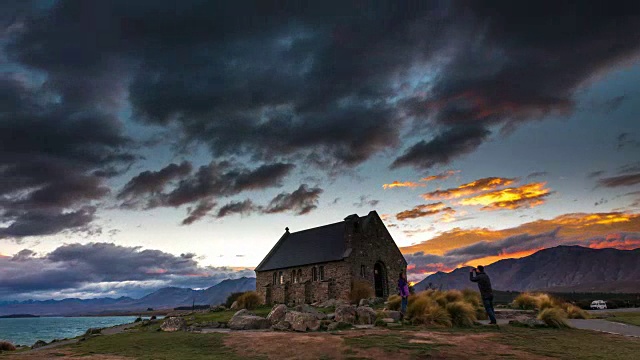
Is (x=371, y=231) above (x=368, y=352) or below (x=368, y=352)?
above

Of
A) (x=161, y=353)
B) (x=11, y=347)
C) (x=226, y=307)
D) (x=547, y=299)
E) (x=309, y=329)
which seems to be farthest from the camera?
(x=226, y=307)

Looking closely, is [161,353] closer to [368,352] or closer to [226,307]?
[368,352]

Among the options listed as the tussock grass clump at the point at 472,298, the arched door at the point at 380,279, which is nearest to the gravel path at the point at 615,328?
the tussock grass clump at the point at 472,298

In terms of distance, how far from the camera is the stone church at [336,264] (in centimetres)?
4512

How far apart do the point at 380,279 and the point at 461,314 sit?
2826 centimetres

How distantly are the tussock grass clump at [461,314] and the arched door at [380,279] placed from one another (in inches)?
1063

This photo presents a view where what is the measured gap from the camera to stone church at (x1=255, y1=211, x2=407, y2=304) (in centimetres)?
4512

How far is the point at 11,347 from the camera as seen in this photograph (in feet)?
69.9

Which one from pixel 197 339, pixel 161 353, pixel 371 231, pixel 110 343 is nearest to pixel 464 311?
pixel 197 339

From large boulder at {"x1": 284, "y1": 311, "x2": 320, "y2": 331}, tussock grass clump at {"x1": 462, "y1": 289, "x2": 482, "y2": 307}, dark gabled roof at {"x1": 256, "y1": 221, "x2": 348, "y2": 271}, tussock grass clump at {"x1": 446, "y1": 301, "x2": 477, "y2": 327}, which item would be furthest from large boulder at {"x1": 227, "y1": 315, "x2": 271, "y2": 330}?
dark gabled roof at {"x1": 256, "y1": 221, "x2": 348, "y2": 271}

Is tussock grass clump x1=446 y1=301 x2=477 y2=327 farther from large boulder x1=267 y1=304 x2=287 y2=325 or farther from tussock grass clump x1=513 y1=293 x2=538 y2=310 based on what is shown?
tussock grass clump x1=513 y1=293 x2=538 y2=310

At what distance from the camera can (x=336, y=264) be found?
149 feet

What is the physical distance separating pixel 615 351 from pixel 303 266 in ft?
125

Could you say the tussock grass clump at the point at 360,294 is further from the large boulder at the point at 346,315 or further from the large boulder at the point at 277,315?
the large boulder at the point at 346,315
